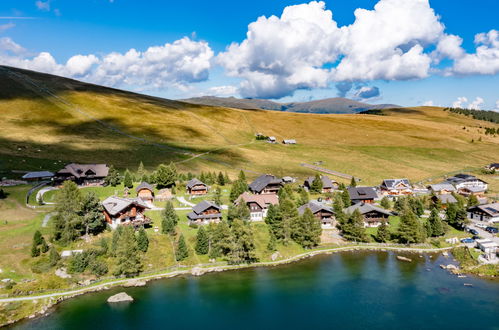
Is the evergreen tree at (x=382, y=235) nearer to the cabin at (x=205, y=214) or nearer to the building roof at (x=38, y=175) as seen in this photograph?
the cabin at (x=205, y=214)

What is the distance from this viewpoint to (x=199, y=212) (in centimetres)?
8894

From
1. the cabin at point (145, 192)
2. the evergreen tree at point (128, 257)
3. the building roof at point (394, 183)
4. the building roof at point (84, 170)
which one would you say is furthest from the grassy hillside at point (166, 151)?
the evergreen tree at point (128, 257)

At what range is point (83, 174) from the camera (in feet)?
383

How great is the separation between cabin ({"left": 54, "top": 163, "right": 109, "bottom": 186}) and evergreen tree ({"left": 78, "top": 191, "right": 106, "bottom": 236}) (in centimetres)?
3876

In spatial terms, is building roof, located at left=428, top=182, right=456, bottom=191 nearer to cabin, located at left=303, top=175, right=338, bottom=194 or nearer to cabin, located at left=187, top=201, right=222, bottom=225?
cabin, located at left=303, top=175, right=338, bottom=194

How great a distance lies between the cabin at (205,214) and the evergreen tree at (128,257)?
21.3 metres

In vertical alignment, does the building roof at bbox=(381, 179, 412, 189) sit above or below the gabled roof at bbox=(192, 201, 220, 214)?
above

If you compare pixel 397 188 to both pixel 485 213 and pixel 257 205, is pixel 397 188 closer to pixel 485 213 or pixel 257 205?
pixel 485 213

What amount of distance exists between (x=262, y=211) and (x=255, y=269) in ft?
89.1

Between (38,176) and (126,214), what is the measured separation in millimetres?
50419

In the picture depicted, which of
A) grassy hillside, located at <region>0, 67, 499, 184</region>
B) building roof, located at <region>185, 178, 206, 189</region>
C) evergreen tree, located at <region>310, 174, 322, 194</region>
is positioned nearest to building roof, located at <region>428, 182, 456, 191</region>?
grassy hillside, located at <region>0, 67, 499, 184</region>

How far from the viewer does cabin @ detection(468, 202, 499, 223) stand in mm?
96000

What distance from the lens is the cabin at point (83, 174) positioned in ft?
373

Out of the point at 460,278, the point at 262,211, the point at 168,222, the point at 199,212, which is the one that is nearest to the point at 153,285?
the point at 168,222
